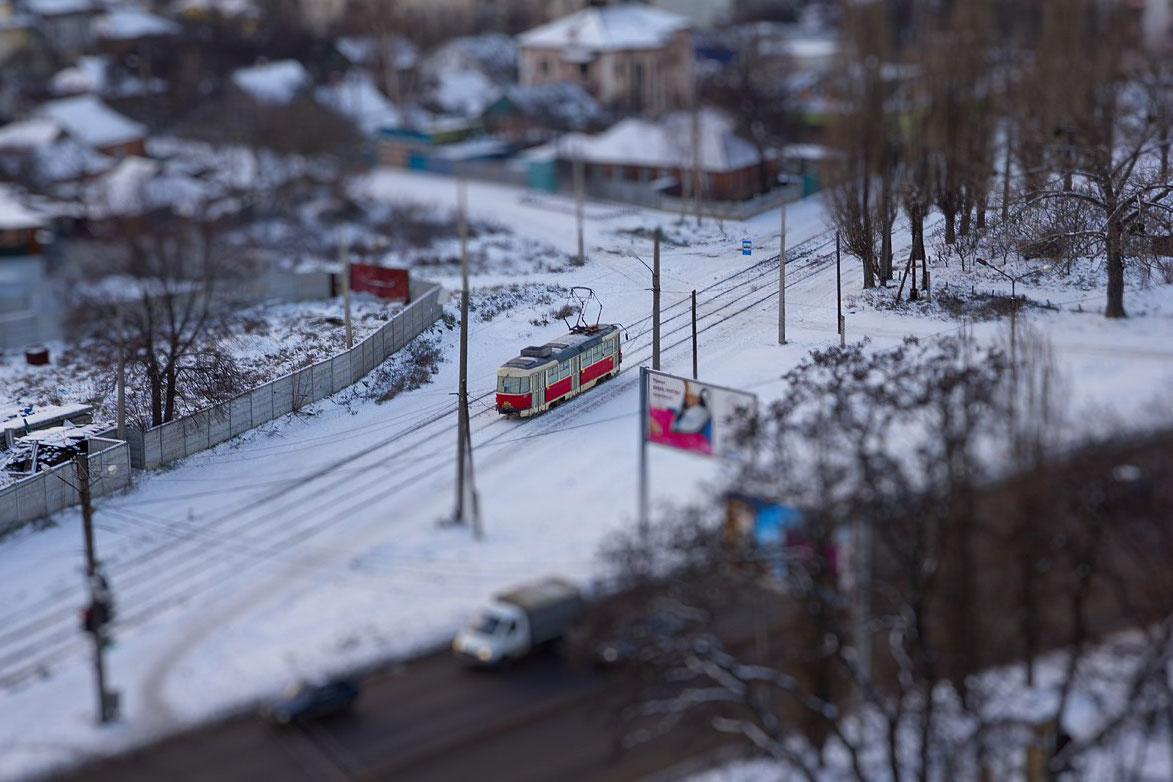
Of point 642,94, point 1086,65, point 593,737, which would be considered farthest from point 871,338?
point 642,94

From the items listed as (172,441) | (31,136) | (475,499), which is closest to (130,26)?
(31,136)

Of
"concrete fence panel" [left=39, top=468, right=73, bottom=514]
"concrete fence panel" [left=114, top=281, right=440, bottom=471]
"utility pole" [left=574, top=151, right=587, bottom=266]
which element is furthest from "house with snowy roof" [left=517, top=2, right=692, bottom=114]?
"concrete fence panel" [left=39, top=468, right=73, bottom=514]

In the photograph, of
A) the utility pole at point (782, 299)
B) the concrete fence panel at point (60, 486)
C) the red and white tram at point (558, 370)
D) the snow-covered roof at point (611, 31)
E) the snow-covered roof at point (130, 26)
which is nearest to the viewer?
the concrete fence panel at point (60, 486)

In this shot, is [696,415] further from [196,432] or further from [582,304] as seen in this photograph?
[196,432]

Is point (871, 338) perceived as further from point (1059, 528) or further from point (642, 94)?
point (642, 94)

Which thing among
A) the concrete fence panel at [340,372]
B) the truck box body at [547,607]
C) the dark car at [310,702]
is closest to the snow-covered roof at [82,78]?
the concrete fence panel at [340,372]

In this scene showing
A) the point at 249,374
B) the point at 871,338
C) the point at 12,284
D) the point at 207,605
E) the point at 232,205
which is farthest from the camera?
the point at 232,205

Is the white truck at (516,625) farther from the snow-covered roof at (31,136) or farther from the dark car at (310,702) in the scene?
the snow-covered roof at (31,136)
